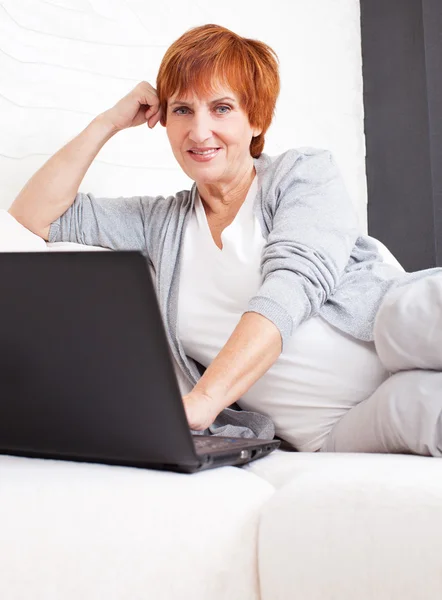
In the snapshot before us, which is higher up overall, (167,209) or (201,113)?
(201,113)

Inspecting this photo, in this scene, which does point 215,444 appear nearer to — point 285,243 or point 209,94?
point 285,243

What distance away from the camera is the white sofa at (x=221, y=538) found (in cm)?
66

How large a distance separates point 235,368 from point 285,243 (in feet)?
1.09

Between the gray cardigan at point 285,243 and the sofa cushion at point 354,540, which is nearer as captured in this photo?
the sofa cushion at point 354,540

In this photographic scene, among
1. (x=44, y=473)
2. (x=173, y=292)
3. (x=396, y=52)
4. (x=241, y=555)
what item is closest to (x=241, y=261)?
(x=173, y=292)

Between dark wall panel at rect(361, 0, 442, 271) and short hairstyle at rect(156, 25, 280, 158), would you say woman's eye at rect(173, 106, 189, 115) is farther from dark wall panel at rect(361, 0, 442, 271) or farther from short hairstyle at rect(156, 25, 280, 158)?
dark wall panel at rect(361, 0, 442, 271)

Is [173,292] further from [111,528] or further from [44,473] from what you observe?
[111,528]

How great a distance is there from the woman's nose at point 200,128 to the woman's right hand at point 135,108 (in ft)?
0.63

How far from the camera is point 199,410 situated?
3.97ft

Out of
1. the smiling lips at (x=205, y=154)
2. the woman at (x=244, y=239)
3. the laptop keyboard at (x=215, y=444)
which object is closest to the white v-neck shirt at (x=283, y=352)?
the woman at (x=244, y=239)

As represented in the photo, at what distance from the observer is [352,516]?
0.69m

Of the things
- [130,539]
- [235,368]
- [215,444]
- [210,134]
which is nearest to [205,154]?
[210,134]

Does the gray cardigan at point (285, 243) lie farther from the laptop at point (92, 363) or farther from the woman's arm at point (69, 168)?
the laptop at point (92, 363)

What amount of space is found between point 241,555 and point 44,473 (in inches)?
10.1
